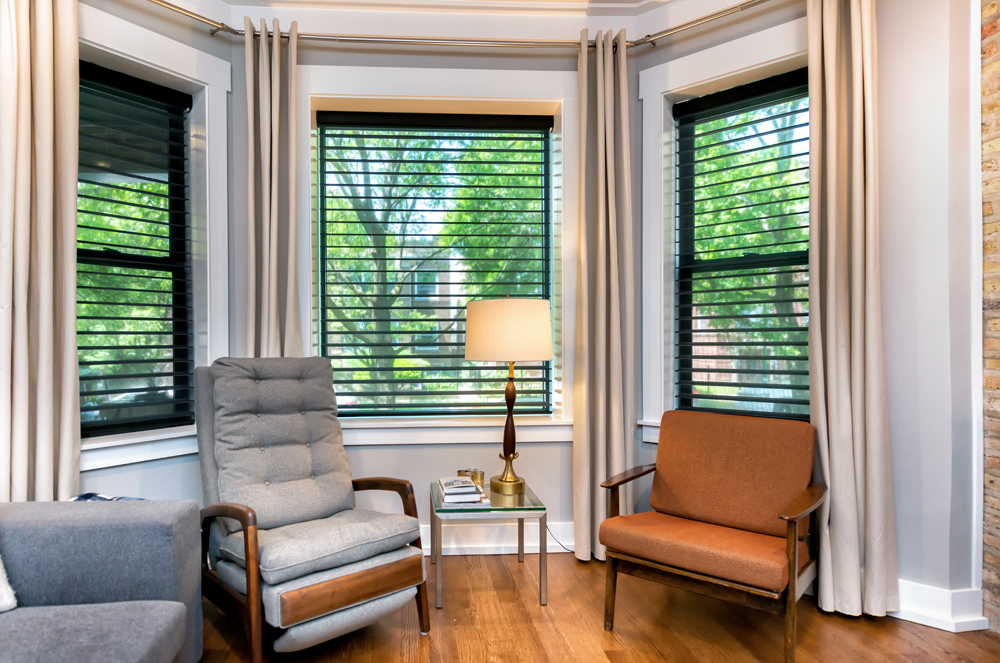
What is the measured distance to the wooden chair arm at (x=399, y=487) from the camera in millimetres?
2633

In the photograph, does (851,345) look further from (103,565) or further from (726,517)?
(103,565)

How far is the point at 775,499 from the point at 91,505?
2.56 metres

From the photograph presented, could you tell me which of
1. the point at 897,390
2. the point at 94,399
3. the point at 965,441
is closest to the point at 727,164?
the point at 897,390

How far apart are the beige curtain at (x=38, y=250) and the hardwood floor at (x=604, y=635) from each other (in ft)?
3.17

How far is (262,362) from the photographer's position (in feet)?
9.07

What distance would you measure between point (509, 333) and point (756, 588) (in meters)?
1.41

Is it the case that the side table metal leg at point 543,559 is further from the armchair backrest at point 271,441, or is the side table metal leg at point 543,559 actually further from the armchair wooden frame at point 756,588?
the armchair backrest at point 271,441

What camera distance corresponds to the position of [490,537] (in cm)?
344

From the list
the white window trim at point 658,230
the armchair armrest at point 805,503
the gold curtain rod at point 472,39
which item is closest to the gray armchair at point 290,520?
the armchair armrest at point 805,503

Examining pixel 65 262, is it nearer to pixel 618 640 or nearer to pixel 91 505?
pixel 91 505

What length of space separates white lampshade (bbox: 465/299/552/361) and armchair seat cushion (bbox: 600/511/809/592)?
0.82 metres

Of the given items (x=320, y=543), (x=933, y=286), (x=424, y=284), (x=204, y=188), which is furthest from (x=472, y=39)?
(x=320, y=543)

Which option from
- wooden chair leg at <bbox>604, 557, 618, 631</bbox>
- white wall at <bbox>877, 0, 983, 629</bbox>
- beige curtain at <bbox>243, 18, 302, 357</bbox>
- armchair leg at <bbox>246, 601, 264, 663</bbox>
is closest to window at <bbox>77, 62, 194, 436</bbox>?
beige curtain at <bbox>243, 18, 302, 357</bbox>

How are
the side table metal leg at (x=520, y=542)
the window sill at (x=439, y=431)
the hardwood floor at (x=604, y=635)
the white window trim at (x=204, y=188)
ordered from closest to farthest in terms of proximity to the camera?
the hardwood floor at (x=604, y=635) → the white window trim at (x=204, y=188) → the side table metal leg at (x=520, y=542) → the window sill at (x=439, y=431)
